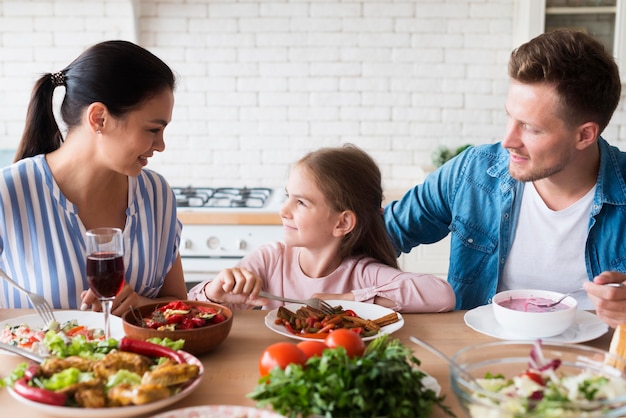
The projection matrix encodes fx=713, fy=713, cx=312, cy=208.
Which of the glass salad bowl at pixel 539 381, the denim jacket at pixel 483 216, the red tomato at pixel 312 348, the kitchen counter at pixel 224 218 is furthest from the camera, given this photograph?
the kitchen counter at pixel 224 218

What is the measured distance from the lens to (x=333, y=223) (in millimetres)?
2131

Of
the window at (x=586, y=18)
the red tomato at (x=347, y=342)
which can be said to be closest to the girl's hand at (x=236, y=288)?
the red tomato at (x=347, y=342)

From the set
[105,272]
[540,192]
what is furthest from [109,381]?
[540,192]

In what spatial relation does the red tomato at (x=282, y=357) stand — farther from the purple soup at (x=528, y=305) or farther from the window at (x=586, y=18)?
the window at (x=586, y=18)

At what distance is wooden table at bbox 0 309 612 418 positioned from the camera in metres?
1.28

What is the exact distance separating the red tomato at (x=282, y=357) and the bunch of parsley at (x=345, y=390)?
6cm

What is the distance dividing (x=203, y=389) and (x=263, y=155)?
9.00 feet

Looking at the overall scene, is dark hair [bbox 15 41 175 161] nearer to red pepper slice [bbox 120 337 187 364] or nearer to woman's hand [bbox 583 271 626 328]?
red pepper slice [bbox 120 337 187 364]

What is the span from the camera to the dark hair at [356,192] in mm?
2121

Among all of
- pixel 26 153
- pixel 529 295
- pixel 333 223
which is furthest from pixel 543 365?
pixel 26 153

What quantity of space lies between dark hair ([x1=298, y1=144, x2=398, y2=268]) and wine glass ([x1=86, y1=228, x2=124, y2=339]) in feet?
2.64

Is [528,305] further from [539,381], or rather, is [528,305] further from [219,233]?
[219,233]

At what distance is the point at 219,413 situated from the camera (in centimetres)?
114

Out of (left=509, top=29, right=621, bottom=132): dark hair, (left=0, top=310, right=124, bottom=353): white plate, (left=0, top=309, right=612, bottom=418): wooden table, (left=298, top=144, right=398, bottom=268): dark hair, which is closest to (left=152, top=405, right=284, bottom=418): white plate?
(left=0, top=309, right=612, bottom=418): wooden table
